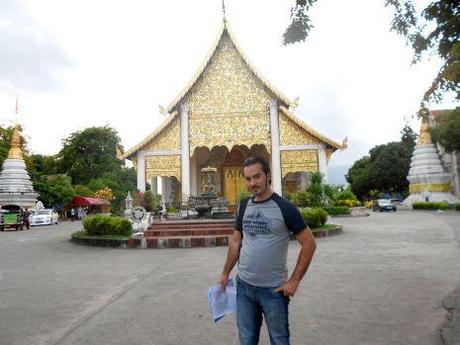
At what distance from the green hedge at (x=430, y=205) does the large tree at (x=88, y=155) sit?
32.9 metres

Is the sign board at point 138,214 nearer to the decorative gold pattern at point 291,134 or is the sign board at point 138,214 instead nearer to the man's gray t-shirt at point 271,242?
the decorative gold pattern at point 291,134

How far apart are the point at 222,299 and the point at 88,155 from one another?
49.4m

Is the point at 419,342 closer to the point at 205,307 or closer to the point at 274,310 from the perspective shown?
the point at 274,310

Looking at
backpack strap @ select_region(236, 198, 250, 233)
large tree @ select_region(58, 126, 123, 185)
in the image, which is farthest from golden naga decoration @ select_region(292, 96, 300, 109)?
large tree @ select_region(58, 126, 123, 185)

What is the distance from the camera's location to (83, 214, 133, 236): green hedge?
11.5 meters

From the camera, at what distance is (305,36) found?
438 centimetres

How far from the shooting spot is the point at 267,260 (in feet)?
7.81

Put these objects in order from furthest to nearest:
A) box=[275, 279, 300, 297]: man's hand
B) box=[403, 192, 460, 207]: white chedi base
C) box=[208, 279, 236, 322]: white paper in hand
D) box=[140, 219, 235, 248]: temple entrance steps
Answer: box=[403, 192, 460, 207]: white chedi base
box=[140, 219, 235, 248]: temple entrance steps
box=[208, 279, 236, 322]: white paper in hand
box=[275, 279, 300, 297]: man's hand

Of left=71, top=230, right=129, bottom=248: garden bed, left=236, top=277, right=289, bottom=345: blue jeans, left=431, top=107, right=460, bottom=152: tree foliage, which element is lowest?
left=71, top=230, right=129, bottom=248: garden bed

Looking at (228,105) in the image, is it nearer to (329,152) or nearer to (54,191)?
(329,152)

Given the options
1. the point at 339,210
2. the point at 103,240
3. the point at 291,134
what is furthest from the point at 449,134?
the point at 103,240

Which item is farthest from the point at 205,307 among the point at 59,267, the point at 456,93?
the point at 59,267

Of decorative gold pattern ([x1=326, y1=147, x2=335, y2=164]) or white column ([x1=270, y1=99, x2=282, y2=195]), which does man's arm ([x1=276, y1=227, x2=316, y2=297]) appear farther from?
decorative gold pattern ([x1=326, y1=147, x2=335, y2=164])

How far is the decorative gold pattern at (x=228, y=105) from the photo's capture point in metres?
19.8
